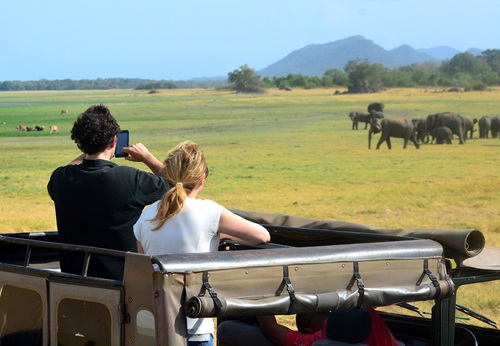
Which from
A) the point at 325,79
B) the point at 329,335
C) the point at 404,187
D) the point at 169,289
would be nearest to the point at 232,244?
the point at 329,335

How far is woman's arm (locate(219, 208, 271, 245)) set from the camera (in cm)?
401

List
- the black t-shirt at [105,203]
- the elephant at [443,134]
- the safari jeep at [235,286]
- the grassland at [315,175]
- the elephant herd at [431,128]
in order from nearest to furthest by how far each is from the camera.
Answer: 1. the safari jeep at [235,286]
2. the black t-shirt at [105,203]
3. the grassland at [315,175]
4. the elephant herd at [431,128]
5. the elephant at [443,134]

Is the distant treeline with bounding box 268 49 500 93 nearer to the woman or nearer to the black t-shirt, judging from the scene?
the black t-shirt

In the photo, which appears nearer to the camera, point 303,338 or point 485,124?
point 303,338

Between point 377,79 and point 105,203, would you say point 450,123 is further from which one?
point 377,79

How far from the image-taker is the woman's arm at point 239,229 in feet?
13.2

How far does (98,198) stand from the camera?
4.42 m

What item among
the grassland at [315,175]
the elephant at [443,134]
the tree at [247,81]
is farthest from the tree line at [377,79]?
the elephant at [443,134]

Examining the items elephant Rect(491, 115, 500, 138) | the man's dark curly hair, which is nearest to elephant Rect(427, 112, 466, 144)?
elephant Rect(491, 115, 500, 138)

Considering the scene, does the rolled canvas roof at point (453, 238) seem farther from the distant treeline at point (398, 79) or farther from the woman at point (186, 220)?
the distant treeline at point (398, 79)

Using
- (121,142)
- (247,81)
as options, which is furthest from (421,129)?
(247,81)

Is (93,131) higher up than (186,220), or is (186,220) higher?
(93,131)

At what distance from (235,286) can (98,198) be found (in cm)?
115

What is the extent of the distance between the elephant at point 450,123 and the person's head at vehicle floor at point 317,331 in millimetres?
39931
